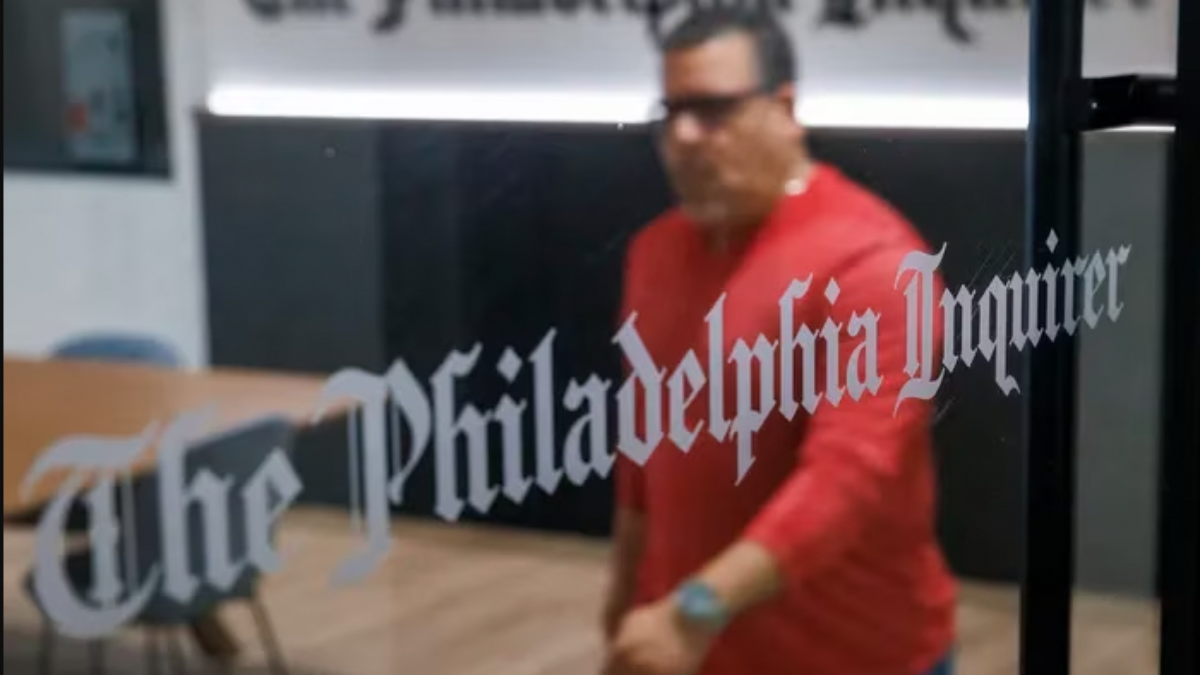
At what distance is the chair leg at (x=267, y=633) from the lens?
122 cm

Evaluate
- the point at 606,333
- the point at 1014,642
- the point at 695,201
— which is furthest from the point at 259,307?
the point at 1014,642

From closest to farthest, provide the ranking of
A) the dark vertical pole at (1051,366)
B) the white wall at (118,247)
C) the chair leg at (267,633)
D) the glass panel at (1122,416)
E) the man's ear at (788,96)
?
the white wall at (118,247)
the chair leg at (267,633)
the man's ear at (788,96)
the dark vertical pole at (1051,366)
the glass panel at (1122,416)

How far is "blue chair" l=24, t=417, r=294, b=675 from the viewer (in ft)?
3.65

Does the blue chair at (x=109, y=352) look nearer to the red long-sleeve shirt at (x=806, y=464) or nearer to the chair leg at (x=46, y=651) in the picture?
the chair leg at (x=46, y=651)

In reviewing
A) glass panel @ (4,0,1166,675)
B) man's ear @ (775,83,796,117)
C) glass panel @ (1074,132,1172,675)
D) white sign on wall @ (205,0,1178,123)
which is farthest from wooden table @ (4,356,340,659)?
glass panel @ (1074,132,1172,675)

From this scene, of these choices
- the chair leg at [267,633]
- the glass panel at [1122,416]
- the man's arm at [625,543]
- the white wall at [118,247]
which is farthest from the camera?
the glass panel at [1122,416]

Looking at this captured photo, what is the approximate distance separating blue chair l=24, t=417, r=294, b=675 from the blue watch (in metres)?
0.41

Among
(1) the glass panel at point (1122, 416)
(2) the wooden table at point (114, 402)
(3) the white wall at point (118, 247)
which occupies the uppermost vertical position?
(3) the white wall at point (118, 247)

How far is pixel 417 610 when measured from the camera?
135cm

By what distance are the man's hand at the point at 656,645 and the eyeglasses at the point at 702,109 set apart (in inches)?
16.2

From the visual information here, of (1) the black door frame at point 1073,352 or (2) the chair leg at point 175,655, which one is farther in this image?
(1) the black door frame at point 1073,352

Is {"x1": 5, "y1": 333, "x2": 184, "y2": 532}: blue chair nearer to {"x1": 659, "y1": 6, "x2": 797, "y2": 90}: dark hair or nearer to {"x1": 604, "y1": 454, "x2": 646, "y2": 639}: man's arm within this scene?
{"x1": 604, "y1": 454, "x2": 646, "y2": 639}: man's arm

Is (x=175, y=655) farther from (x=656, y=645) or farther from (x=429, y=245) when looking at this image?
(x=656, y=645)

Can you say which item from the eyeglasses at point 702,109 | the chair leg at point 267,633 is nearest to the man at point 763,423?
the eyeglasses at point 702,109
